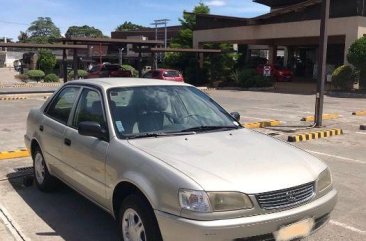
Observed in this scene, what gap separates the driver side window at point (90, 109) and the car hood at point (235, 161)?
0.69 m

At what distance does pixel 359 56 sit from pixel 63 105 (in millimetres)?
23611

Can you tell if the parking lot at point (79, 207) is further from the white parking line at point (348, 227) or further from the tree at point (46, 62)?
the tree at point (46, 62)

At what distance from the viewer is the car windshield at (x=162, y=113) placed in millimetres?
4566

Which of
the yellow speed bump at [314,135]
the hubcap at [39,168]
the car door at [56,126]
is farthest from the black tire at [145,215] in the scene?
the yellow speed bump at [314,135]

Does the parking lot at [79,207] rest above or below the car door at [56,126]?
below

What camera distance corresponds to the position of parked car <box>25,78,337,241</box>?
3457 millimetres

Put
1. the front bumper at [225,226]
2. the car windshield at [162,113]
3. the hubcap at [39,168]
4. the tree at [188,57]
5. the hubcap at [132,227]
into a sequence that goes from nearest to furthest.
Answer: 1. the front bumper at [225,226]
2. the hubcap at [132,227]
3. the car windshield at [162,113]
4. the hubcap at [39,168]
5. the tree at [188,57]

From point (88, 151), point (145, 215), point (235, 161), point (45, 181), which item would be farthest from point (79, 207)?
point (235, 161)

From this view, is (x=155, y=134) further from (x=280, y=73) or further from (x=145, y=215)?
(x=280, y=73)

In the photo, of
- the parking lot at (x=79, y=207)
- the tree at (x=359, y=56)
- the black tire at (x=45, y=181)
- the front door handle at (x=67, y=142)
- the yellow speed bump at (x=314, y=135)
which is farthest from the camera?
the tree at (x=359, y=56)

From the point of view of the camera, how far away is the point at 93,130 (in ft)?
14.6

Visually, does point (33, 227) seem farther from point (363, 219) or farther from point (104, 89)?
point (363, 219)

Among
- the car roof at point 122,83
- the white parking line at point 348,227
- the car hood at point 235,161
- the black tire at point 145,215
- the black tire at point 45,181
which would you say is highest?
the car roof at point 122,83

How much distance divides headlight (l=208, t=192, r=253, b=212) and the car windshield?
48.0 inches
